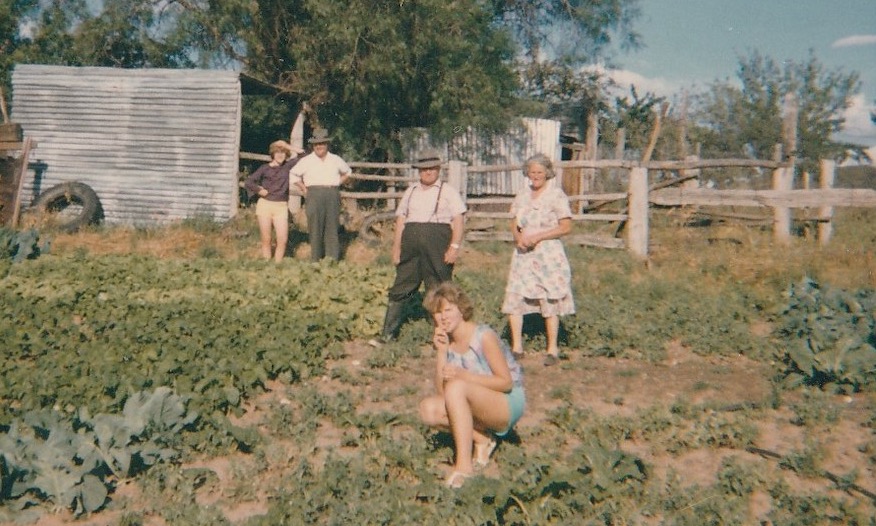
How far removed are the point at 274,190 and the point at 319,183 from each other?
0.89m

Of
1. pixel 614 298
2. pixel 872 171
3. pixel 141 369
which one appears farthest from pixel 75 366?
pixel 872 171

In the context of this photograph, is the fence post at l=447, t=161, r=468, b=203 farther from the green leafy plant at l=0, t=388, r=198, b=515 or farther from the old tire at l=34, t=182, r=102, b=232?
the green leafy plant at l=0, t=388, r=198, b=515

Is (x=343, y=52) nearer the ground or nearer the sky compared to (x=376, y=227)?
nearer the sky

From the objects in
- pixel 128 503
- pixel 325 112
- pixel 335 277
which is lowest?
pixel 128 503

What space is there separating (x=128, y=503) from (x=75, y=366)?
2104mm

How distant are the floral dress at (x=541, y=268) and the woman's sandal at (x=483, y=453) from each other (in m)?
2.34

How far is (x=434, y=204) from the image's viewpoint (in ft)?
22.7

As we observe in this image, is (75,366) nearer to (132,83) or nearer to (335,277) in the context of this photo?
(335,277)

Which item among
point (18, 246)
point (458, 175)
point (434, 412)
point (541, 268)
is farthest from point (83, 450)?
point (458, 175)

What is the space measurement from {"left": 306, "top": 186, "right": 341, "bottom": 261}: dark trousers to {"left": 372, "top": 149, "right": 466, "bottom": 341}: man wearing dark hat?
120 inches

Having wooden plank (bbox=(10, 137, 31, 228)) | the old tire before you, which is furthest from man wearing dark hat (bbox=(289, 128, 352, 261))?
wooden plank (bbox=(10, 137, 31, 228))

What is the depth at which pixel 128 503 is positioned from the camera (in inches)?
157

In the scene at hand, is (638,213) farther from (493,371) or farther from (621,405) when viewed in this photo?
(493,371)

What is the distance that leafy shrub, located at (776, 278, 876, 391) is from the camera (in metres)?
6.00
